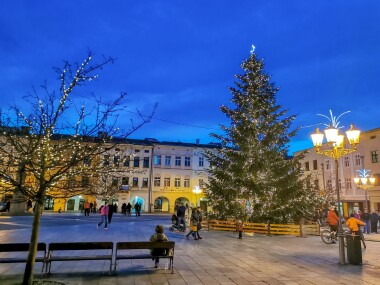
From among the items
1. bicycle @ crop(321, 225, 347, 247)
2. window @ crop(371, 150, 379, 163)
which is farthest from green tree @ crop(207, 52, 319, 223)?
window @ crop(371, 150, 379, 163)

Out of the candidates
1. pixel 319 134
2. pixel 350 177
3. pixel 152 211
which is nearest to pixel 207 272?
pixel 319 134

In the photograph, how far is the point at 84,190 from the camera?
8688mm

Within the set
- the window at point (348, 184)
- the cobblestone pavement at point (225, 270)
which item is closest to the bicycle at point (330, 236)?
the cobblestone pavement at point (225, 270)

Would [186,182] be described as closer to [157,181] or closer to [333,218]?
[157,181]

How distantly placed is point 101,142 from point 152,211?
145 feet

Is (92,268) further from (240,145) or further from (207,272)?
(240,145)

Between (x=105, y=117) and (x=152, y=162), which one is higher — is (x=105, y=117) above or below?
below

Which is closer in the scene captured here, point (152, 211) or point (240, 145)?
point (240, 145)

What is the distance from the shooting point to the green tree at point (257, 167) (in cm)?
2100

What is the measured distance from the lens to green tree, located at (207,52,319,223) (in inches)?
827

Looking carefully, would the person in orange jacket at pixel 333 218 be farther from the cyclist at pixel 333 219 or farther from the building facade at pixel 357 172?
the building facade at pixel 357 172

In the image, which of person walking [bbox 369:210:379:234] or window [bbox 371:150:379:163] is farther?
window [bbox 371:150:379:163]

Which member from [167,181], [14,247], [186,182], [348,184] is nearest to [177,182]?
[186,182]

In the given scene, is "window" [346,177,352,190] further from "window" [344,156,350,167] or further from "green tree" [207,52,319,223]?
"green tree" [207,52,319,223]
